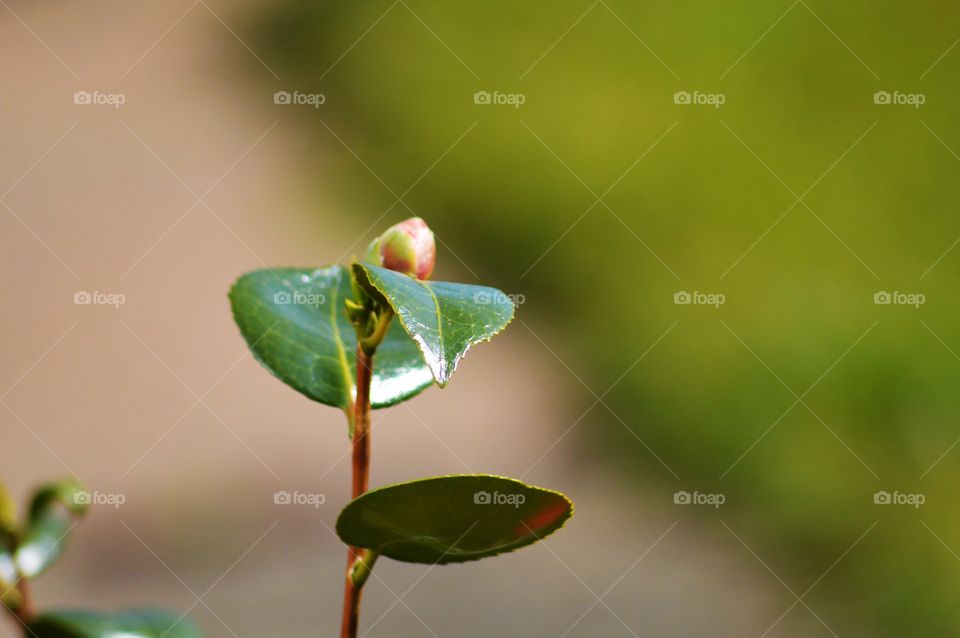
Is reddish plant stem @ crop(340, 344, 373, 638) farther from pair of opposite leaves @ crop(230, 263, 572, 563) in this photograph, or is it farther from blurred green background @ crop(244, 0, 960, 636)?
blurred green background @ crop(244, 0, 960, 636)

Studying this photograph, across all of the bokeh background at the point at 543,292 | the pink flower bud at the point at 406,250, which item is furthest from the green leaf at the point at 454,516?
the bokeh background at the point at 543,292

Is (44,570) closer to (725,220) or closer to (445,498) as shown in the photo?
(445,498)

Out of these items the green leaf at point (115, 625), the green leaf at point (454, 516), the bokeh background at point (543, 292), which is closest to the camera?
the green leaf at point (454, 516)

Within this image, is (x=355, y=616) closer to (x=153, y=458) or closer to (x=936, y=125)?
(x=153, y=458)

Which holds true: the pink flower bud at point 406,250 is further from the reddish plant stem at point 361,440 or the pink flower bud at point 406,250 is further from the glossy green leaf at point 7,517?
the glossy green leaf at point 7,517

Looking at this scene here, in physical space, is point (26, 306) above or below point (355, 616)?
above

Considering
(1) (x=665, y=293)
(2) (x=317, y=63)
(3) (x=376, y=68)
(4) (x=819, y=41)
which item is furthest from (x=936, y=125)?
(2) (x=317, y=63)
